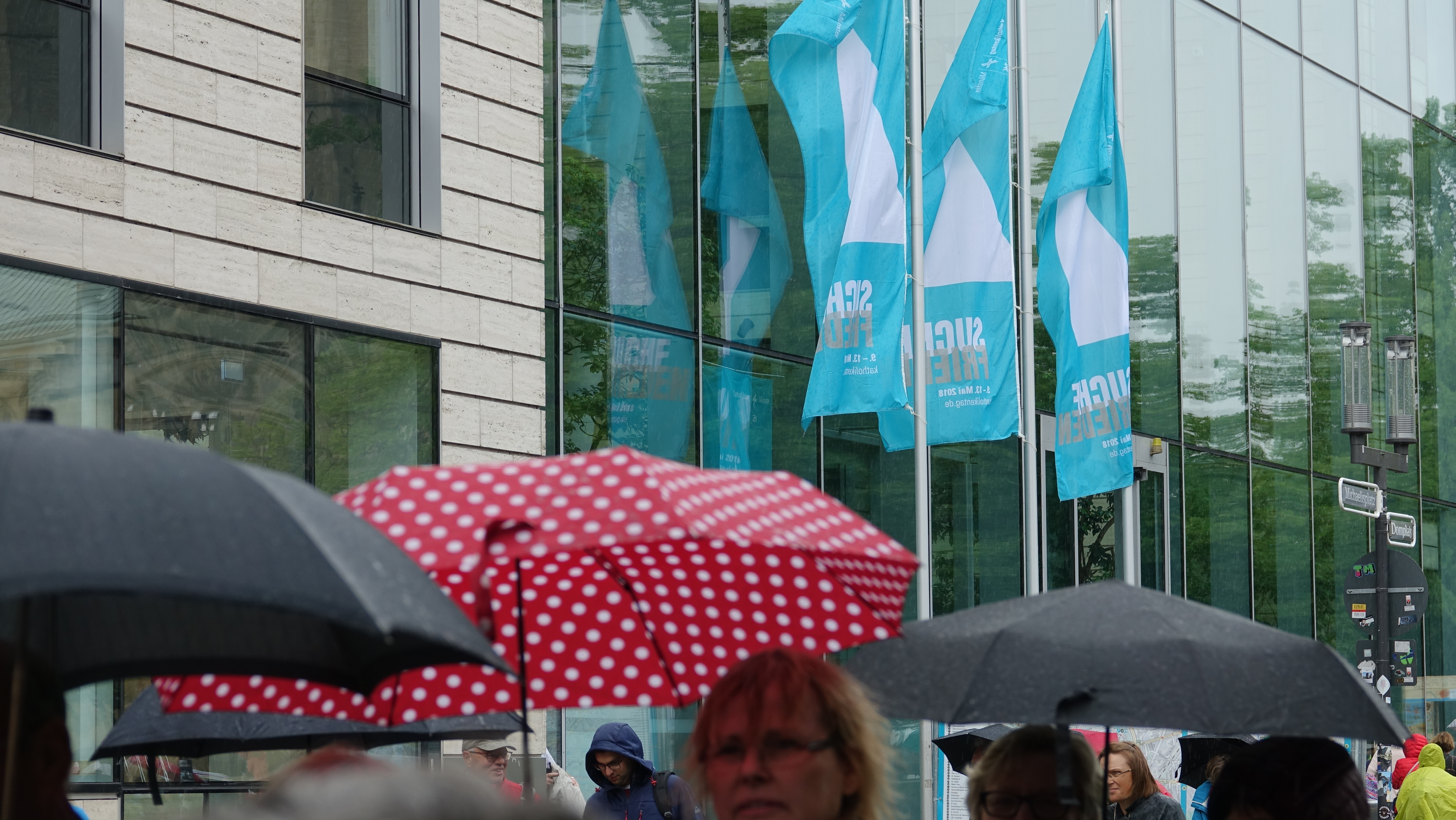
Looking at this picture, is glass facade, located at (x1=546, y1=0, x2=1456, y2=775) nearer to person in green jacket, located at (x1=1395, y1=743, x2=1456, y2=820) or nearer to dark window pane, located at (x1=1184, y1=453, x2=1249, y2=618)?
dark window pane, located at (x1=1184, y1=453, x2=1249, y2=618)

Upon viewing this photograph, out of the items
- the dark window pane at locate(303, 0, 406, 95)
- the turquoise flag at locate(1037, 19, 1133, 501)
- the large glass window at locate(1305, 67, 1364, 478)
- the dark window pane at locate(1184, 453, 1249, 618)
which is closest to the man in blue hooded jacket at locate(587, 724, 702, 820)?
the dark window pane at locate(303, 0, 406, 95)

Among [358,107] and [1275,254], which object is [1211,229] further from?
[358,107]

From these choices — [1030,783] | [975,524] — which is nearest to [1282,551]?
[975,524]

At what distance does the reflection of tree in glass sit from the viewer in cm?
2433

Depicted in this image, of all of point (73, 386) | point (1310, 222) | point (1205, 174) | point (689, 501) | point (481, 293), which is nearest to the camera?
point (689, 501)

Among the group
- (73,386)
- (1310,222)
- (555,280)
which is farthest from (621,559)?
(1310,222)

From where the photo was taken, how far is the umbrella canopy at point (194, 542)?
279 centimetres

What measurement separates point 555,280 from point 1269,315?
16.0 metres

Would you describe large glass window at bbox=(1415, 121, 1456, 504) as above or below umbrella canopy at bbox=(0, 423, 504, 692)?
above

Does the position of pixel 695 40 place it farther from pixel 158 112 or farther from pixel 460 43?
pixel 158 112

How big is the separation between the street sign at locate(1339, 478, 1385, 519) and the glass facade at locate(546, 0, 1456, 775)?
4488mm

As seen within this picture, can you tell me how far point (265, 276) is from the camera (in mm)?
12258

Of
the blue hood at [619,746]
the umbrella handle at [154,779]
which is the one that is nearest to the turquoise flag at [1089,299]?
the blue hood at [619,746]

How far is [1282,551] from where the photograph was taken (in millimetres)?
28844
